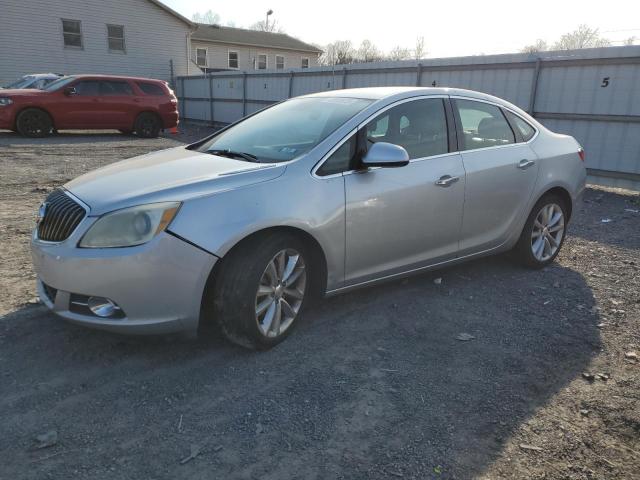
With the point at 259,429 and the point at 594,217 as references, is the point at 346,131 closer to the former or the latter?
the point at 259,429

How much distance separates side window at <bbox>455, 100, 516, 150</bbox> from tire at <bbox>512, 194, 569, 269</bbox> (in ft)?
2.49

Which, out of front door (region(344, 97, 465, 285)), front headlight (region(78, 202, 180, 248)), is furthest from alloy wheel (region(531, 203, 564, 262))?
front headlight (region(78, 202, 180, 248))

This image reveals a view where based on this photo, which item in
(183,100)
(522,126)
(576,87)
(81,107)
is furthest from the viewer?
(183,100)

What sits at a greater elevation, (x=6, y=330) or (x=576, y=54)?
(x=576, y=54)

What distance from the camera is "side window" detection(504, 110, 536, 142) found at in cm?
480

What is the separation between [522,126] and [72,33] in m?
25.0

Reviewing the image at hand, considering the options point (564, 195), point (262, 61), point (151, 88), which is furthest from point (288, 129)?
point (262, 61)

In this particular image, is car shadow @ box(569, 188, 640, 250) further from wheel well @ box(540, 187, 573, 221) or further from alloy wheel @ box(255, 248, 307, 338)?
alloy wheel @ box(255, 248, 307, 338)

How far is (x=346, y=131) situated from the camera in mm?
3619

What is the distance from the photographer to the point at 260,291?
10.4 ft

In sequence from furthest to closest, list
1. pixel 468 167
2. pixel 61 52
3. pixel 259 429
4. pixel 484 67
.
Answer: pixel 61 52, pixel 484 67, pixel 468 167, pixel 259 429

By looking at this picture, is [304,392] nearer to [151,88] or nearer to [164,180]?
[164,180]

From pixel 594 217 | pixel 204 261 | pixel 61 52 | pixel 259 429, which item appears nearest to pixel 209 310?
pixel 204 261

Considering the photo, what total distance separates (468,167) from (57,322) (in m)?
3.33
